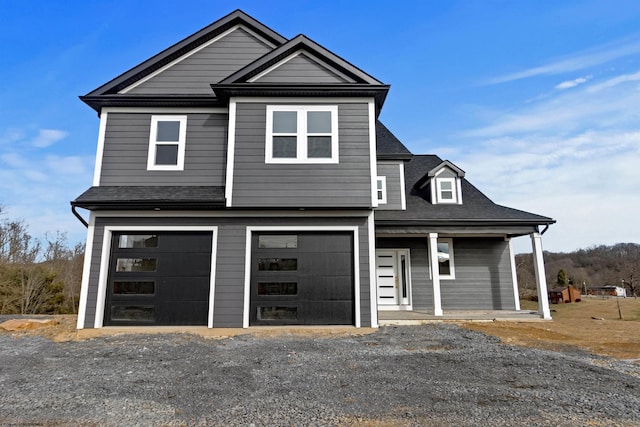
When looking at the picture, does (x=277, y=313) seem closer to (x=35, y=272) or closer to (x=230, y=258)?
(x=230, y=258)

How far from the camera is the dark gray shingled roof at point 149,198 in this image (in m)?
7.63

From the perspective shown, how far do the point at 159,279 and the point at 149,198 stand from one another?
6.43 feet

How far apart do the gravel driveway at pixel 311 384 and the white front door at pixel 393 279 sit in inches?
177

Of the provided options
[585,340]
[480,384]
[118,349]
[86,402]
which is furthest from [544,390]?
[118,349]

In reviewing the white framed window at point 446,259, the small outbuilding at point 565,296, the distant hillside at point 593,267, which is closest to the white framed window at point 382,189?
the white framed window at point 446,259

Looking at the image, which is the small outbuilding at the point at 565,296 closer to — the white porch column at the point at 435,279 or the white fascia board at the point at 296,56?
the white porch column at the point at 435,279

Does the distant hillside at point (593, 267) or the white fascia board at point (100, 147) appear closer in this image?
the white fascia board at point (100, 147)

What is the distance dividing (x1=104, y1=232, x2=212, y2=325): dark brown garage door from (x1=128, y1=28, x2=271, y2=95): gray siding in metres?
4.04

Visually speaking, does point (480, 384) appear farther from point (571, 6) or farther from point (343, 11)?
point (343, 11)

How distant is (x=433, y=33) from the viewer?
35.6 ft

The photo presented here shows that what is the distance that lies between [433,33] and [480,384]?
10.7 meters

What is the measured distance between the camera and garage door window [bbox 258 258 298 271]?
7.97 meters

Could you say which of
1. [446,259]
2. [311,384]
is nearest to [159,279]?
[311,384]

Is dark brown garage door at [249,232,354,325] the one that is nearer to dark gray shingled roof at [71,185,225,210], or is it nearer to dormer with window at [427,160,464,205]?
dark gray shingled roof at [71,185,225,210]
